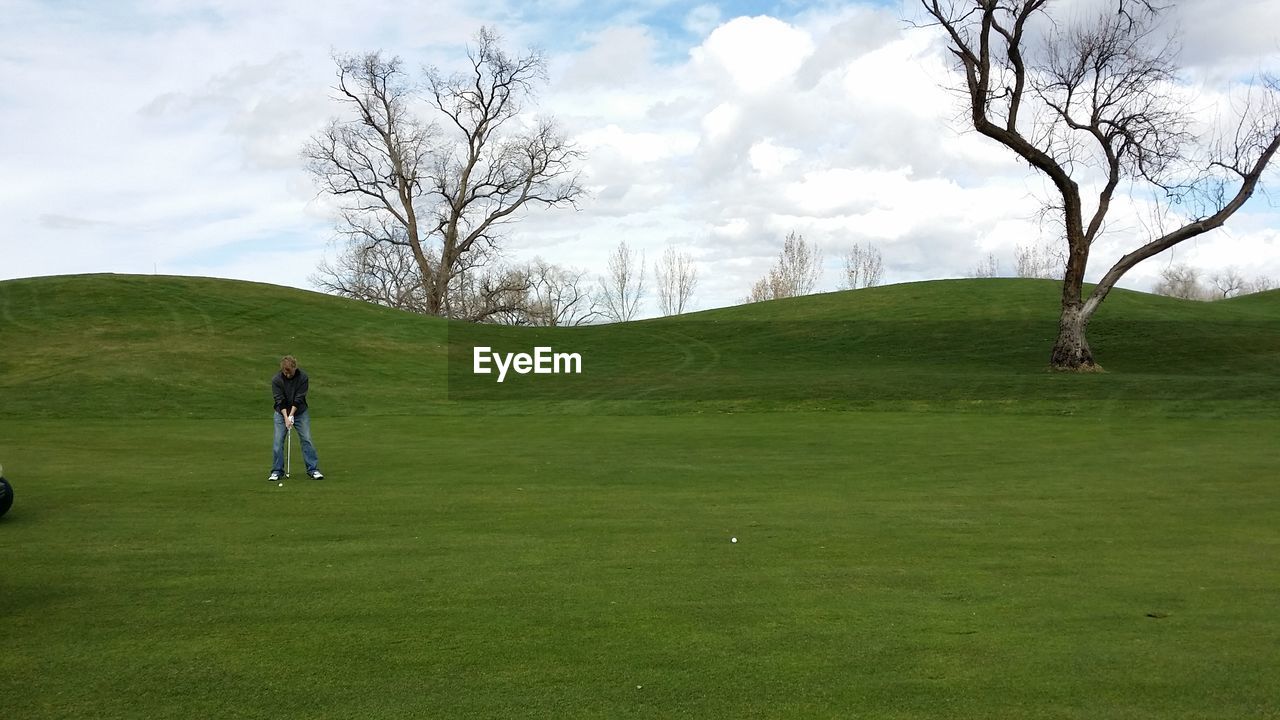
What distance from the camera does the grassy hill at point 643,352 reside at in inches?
1345

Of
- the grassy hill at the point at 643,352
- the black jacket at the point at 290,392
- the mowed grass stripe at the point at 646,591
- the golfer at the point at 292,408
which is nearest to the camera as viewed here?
the mowed grass stripe at the point at 646,591

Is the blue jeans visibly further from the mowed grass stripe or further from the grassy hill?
the grassy hill

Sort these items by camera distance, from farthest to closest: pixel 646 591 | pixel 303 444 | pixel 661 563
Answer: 1. pixel 303 444
2. pixel 661 563
3. pixel 646 591

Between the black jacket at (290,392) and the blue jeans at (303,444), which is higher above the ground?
the black jacket at (290,392)

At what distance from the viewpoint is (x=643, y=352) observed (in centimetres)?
4953

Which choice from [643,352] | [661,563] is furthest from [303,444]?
[643,352]

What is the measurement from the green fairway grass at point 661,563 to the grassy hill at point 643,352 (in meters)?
1.83

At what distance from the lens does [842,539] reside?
1172 centimetres

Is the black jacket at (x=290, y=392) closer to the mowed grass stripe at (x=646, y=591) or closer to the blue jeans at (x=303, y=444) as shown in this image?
the blue jeans at (x=303, y=444)

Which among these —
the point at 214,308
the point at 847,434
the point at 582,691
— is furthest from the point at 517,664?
the point at 214,308

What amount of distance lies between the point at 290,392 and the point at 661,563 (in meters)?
9.76

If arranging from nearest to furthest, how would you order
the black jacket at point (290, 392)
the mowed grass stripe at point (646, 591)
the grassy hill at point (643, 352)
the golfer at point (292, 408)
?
1. the mowed grass stripe at point (646, 591)
2. the golfer at point (292, 408)
3. the black jacket at point (290, 392)
4. the grassy hill at point (643, 352)

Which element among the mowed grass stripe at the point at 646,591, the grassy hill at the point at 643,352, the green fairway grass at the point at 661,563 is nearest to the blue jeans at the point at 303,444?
the green fairway grass at the point at 661,563

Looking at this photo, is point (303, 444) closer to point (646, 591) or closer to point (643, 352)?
point (646, 591)
